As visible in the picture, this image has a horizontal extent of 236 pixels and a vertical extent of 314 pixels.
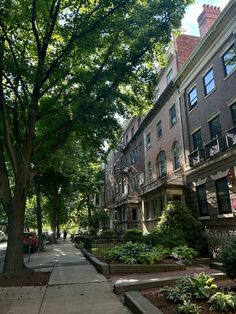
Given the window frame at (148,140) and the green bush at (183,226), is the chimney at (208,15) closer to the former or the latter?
the window frame at (148,140)

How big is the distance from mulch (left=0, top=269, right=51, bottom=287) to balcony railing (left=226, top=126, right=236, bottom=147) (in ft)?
34.2

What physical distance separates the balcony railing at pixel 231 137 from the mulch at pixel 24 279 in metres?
10.4

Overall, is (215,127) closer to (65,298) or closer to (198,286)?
(198,286)

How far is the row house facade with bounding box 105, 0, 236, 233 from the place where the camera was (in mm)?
15391

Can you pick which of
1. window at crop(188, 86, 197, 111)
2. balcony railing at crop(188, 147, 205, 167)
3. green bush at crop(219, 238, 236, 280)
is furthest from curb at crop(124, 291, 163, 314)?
window at crop(188, 86, 197, 111)

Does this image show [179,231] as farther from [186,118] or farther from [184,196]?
[186,118]

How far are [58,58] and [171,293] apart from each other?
9.15m

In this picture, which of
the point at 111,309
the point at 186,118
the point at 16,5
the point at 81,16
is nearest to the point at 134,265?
the point at 111,309

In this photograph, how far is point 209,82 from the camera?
17875mm

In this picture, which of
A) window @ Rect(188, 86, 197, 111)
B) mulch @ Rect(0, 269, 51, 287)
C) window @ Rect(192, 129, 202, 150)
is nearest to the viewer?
mulch @ Rect(0, 269, 51, 287)

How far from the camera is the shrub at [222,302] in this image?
4836mm

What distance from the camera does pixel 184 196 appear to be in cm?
1986

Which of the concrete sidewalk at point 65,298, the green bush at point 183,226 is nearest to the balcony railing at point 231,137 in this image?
the green bush at point 183,226

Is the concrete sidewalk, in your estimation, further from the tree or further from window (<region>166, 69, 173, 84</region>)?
window (<region>166, 69, 173, 84</region>)
